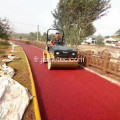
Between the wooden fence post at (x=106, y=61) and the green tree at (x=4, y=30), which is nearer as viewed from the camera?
the wooden fence post at (x=106, y=61)

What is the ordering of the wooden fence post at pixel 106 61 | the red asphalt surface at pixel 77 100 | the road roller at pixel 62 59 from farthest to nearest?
1. the road roller at pixel 62 59
2. the wooden fence post at pixel 106 61
3. the red asphalt surface at pixel 77 100

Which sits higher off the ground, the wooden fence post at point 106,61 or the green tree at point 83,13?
the green tree at point 83,13

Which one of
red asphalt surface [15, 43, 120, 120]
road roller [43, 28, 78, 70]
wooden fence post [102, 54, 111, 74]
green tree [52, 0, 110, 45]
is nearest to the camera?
red asphalt surface [15, 43, 120, 120]

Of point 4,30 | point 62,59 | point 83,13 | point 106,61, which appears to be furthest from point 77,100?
point 4,30

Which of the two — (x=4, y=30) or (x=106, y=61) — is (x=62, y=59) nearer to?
(x=106, y=61)

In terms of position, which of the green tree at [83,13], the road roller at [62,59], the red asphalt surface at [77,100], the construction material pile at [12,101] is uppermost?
the green tree at [83,13]

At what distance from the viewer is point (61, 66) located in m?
→ 6.65

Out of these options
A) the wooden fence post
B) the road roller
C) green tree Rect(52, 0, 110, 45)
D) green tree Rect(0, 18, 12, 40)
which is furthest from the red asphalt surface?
green tree Rect(0, 18, 12, 40)

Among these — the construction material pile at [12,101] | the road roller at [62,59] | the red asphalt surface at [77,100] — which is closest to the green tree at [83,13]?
the road roller at [62,59]

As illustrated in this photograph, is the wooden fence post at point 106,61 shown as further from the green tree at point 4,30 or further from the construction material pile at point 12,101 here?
the green tree at point 4,30

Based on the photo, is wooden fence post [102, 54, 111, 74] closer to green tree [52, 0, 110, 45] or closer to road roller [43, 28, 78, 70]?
road roller [43, 28, 78, 70]

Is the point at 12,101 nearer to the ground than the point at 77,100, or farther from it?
farther from it

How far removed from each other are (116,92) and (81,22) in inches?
459

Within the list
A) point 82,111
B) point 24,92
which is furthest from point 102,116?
point 24,92
